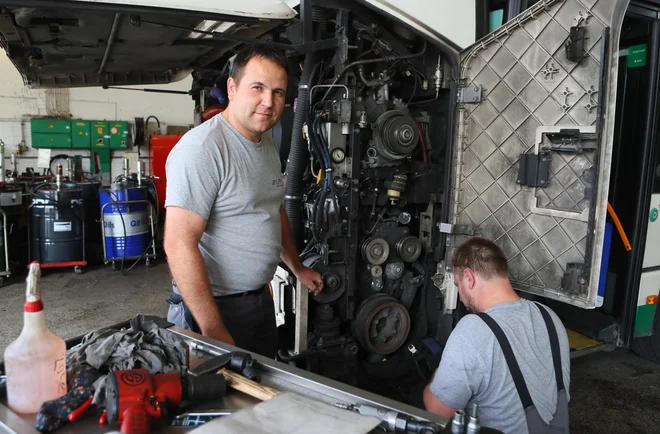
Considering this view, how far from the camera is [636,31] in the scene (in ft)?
10.2

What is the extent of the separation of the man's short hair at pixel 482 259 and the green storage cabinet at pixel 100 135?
7619 millimetres

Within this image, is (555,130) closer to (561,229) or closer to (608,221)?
(561,229)

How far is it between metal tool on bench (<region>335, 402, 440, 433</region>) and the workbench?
1.2 inches

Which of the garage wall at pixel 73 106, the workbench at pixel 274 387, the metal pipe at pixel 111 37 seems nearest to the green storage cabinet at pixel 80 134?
the garage wall at pixel 73 106

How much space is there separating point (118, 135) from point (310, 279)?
6850 mm

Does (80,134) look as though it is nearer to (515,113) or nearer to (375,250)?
(375,250)

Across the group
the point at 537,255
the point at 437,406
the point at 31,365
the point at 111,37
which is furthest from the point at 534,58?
the point at 31,365

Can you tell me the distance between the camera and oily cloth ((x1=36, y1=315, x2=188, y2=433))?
0.88 metres

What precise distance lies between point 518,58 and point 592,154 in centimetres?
59

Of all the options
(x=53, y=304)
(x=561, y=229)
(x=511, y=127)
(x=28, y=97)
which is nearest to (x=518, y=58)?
(x=511, y=127)

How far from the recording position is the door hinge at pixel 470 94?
2.57m

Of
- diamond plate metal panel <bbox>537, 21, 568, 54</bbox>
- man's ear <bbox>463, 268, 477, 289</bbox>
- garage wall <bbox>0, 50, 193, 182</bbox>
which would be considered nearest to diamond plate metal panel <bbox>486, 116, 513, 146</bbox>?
diamond plate metal panel <bbox>537, 21, 568, 54</bbox>

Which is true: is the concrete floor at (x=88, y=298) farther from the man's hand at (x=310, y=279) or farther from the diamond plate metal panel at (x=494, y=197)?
the diamond plate metal panel at (x=494, y=197)

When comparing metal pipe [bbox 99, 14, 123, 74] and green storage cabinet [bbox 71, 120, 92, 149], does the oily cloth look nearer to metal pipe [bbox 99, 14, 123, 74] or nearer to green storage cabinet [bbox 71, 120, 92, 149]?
metal pipe [bbox 99, 14, 123, 74]
